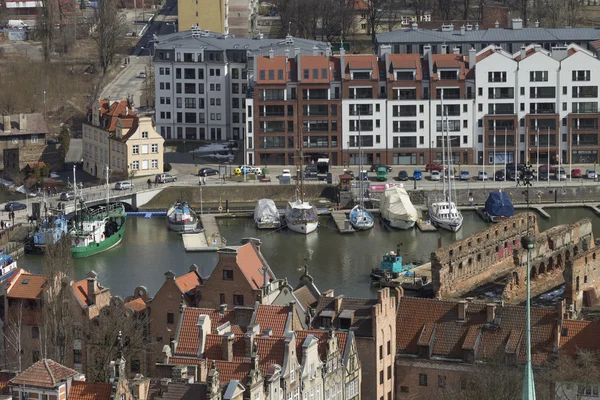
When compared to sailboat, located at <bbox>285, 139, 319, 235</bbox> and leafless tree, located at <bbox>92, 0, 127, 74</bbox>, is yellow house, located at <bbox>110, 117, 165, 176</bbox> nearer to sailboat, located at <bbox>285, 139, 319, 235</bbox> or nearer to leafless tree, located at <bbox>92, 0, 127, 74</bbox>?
sailboat, located at <bbox>285, 139, 319, 235</bbox>

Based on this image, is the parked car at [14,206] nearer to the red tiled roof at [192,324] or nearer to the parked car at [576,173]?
the parked car at [576,173]

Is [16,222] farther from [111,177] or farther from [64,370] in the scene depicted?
[64,370]

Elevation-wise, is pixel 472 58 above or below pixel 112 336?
above

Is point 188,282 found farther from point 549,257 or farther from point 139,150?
point 139,150

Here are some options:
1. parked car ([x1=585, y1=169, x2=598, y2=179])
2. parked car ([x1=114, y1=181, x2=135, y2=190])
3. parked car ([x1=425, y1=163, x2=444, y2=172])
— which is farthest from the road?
parked car ([x1=585, y1=169, x2=598, y2=179])

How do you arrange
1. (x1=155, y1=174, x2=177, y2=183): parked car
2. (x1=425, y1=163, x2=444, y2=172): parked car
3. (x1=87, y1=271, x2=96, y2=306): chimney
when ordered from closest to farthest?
(x1=87, y1=271, x2=96, y2=306): chimney < (x1=155, y1=174, x2=177, y2=183): parked car < (x1=425, y1=163, x2=444, y2=172): parked car

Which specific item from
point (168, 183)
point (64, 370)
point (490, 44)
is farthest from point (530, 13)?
point (64, 370)

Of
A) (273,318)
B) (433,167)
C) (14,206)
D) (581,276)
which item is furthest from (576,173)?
(273,318)
